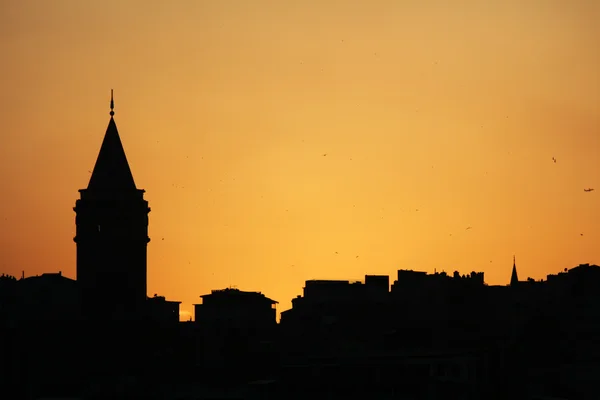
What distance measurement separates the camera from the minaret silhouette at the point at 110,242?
9231cm

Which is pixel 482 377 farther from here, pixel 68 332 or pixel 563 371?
pixel 68 332

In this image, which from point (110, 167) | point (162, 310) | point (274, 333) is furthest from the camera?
point (162, 310)

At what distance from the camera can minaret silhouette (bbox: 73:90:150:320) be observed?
92.3m

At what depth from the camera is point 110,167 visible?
92688 millimetres

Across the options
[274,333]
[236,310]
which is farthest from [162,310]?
[274,333]

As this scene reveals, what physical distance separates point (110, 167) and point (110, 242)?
10.6ft

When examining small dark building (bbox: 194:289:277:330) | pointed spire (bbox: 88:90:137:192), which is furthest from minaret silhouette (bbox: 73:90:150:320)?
small dark building (bbox: 194:289:277:330)

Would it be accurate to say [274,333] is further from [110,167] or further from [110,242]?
[110,167]

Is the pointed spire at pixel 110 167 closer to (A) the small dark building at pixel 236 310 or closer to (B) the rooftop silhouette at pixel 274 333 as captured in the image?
(B) the rooftop silhouette at pixel 274 333

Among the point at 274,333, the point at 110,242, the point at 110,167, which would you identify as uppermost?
the point at 110,167

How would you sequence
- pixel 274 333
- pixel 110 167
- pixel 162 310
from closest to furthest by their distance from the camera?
pixel 110 167
pixel 274 333
pixel 162 310

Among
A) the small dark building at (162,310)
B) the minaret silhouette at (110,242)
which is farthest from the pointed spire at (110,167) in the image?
the small dark building at (162,310)

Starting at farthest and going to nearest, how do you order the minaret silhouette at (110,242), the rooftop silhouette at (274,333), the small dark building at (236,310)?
the small dark building at (236,310) → the minaret silhouette at (110,242) → the rooftop silhouette at (274,333)

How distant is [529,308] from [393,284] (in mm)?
13215
